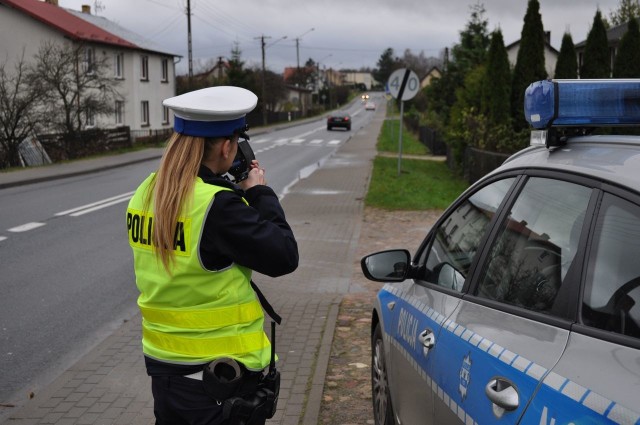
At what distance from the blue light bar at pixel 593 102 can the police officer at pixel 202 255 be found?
3.29ft

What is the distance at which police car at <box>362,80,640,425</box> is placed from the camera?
202 centimetres

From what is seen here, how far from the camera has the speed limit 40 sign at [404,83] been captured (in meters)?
20.3

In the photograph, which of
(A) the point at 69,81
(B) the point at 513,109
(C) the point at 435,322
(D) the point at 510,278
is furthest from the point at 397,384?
(A) the point at 69,81

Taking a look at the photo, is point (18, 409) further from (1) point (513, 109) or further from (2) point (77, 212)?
(1) point (513, 109)

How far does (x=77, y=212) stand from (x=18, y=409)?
10822mm

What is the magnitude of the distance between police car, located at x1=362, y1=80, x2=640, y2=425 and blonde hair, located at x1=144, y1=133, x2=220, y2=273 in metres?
1.05

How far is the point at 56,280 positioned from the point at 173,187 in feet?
24.0

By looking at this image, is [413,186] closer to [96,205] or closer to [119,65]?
[96,205]

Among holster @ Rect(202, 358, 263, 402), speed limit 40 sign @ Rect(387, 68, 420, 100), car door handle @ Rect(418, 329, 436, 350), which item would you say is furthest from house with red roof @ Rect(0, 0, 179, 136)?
holster @ Rect(202, 358, 263, 402)

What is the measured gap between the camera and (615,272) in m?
2.14

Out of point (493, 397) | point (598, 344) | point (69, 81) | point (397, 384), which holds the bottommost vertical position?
point (397, 384)

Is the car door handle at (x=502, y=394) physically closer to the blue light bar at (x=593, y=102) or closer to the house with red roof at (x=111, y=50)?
the blue light bar at (x=593, y=102)

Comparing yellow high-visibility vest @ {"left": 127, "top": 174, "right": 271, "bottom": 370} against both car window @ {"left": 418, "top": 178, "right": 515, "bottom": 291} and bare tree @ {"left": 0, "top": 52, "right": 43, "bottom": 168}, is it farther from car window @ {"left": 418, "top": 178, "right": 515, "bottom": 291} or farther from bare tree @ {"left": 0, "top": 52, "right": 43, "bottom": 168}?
bare tree @ {"left": 0, "top": 52, "right": 43, "bottom": 168}

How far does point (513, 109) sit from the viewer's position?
2022cm
